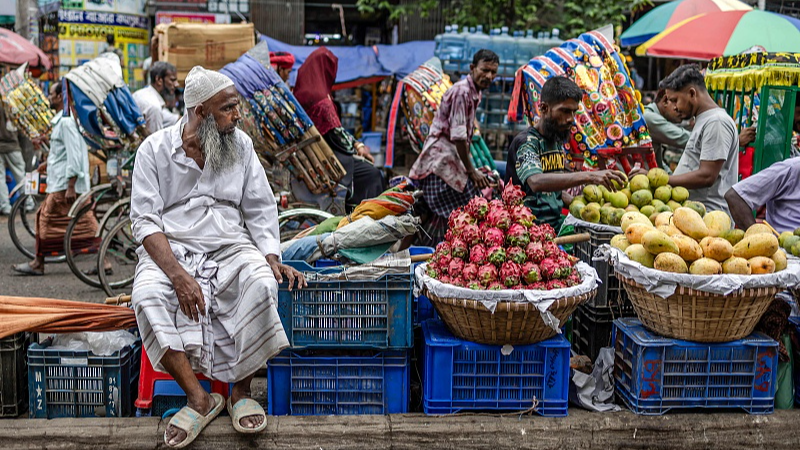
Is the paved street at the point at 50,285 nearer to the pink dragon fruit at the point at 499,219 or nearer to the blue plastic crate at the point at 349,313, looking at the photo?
the blue plastic crate at the point at 349,313

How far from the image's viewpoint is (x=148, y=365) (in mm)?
3604

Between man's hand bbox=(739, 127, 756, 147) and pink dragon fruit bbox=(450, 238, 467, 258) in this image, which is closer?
pink dragon fruit bbox=(450, 238, 467, 258)

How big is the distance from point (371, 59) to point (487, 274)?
35.2 ft

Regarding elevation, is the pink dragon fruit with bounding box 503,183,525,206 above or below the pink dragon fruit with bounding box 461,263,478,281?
above

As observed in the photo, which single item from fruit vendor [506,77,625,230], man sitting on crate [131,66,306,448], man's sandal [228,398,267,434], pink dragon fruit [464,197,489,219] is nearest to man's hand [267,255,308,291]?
man sitting on crate [131,66,306,448]

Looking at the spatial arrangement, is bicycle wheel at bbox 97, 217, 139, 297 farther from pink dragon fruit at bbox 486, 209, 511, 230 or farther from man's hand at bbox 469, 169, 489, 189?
pink dragon fruit at bbox 486, 209, 511, 230

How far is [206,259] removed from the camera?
3645 mm

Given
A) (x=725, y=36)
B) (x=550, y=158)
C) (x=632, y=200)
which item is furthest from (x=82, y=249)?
(x=725, y=36)

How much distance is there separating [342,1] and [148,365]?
13.2 meters

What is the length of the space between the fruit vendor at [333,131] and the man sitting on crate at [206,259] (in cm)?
285

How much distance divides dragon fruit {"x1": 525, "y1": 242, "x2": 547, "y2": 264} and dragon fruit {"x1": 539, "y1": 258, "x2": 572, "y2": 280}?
2 cm

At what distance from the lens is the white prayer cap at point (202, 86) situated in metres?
3.56

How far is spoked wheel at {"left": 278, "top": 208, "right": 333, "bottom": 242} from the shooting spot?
5.98 metres

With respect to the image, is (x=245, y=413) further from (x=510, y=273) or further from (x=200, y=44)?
(x=200, y=44)
